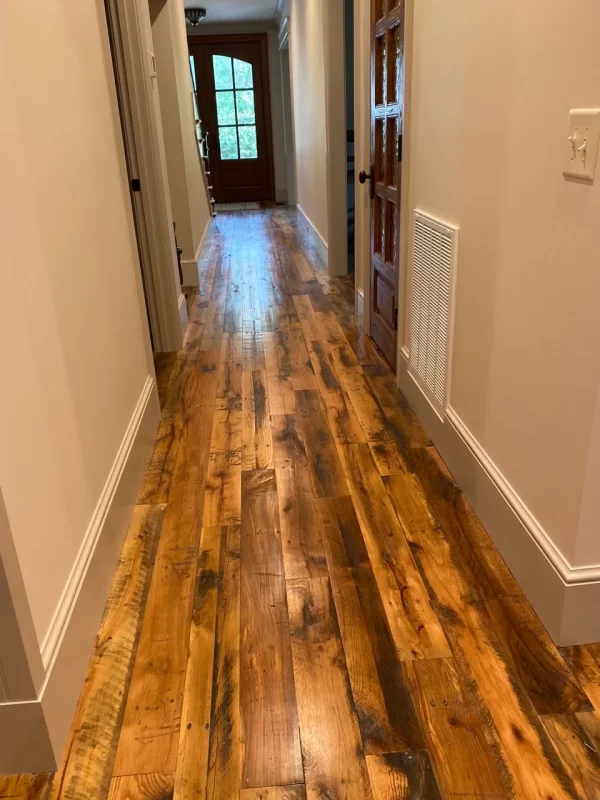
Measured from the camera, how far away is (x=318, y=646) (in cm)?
148

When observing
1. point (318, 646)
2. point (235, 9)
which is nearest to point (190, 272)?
point (318, 646)

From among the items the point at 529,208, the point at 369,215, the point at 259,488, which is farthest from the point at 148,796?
the point at 369,215

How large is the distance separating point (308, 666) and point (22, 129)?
1.31m

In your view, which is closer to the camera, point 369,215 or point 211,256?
point 369,215

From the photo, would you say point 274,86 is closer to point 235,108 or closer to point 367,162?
point 235,108

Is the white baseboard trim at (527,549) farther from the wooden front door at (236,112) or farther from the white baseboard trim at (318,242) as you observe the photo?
the wooden front door at (236,112)

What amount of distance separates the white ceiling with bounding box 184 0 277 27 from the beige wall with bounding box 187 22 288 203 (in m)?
0.18

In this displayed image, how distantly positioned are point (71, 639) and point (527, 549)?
1080mm

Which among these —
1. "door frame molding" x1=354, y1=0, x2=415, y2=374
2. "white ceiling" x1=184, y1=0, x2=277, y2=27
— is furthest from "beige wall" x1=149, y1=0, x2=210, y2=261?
"white ceiling" x1=184, y1=0, x2=277, y2=27

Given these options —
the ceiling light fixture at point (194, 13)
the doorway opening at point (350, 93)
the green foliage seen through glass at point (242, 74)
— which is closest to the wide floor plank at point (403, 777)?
the doorway opening at point (350, 93)

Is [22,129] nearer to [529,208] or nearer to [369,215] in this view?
→ [529,208]

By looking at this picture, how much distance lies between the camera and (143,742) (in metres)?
1.26

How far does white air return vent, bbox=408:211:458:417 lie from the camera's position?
208 centimetres

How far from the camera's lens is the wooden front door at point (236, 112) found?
9086mm
